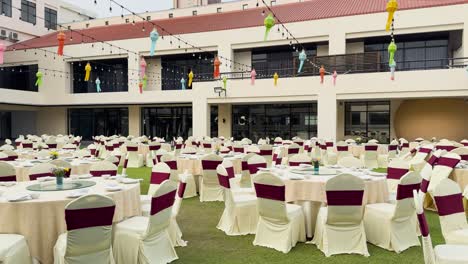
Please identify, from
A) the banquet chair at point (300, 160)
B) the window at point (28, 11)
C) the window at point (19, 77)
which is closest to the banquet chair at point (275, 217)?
the banquet chair at point (300, 160)

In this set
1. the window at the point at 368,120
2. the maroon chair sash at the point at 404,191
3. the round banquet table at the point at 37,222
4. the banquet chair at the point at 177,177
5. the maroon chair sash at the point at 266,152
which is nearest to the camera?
the round banquet table at the point at 37,222

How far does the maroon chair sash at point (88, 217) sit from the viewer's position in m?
3.68

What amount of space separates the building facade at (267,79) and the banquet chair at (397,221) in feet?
46.2

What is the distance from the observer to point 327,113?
1981 centimetres

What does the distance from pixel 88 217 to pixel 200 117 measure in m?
19.1

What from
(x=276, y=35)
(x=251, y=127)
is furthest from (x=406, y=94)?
(x=251, y=127)

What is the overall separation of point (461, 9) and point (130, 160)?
55.4 ft

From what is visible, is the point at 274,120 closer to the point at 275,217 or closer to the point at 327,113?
the point at 327,113

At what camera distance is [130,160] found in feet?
48.2

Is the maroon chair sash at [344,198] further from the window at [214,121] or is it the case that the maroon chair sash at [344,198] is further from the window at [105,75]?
the window at [105,75]

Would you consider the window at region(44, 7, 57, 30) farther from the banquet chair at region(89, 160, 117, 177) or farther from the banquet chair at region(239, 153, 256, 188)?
the banquet chair at region(89, 160, 117, 177)

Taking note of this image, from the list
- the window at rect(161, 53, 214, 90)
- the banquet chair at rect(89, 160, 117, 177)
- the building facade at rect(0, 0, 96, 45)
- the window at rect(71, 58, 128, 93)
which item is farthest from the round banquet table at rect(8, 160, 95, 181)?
the building facade at rect(0, 0, 96, 45)

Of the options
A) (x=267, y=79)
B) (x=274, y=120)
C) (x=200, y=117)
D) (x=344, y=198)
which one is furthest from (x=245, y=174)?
(x=274, y=120)

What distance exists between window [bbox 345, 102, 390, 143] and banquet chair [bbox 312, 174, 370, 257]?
17376 mm
